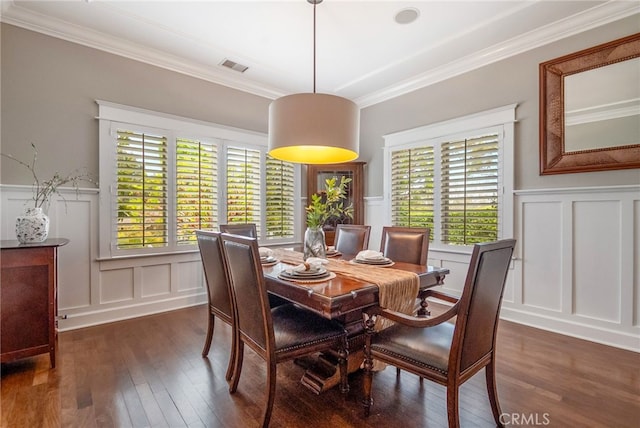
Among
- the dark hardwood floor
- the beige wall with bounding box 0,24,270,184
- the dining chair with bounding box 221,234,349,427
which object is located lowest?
the dark hardwood floor

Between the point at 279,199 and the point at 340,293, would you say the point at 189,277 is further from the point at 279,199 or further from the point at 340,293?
the point at 340,293

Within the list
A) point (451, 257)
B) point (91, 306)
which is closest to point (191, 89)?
point (91, 306)

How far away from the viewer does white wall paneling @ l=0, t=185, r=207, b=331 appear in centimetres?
294

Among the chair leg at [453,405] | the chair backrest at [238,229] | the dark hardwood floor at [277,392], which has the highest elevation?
the chair backrest at [238,229]

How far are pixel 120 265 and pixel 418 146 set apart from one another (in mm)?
3755

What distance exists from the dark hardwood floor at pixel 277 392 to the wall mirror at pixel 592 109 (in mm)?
1661

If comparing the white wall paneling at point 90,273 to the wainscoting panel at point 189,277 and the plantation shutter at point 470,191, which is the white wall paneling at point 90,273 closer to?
the wainscoting panel at point 189,277

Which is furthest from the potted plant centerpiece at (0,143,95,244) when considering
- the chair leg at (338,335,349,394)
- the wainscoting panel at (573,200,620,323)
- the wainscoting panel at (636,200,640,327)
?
the wainscoting panel at (636,200,640,327)

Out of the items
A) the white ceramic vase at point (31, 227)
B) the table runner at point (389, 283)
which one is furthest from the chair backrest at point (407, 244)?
the white ceramic vase at point (31, 227)

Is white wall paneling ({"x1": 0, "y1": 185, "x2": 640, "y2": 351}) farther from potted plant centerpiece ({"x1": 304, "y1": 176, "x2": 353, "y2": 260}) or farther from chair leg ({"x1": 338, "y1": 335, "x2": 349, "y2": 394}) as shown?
chair leg ({"x1": 338, "y1": 335, "x2": 349, "y2": 394})

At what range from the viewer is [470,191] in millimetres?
3580

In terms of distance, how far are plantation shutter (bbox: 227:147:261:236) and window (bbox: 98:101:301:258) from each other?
0.5 inches

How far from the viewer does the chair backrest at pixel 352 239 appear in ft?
10.2

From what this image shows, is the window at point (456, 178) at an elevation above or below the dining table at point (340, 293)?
above
